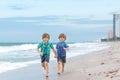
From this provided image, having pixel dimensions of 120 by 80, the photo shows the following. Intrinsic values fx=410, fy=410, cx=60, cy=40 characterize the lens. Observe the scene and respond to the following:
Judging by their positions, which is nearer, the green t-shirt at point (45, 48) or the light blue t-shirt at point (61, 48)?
the green t-shirt at point (45, 48)

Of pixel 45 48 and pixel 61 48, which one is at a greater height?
pixel 45 48

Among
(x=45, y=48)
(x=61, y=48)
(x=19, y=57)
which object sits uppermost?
(x=45, y=48)

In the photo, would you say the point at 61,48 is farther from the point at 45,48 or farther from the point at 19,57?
the point at 19,57

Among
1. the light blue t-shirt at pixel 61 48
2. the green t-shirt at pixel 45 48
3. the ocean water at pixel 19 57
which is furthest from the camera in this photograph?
the ocean water at pixel 19 57

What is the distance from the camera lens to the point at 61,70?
1294 centimetres

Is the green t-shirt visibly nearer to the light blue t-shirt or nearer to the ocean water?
the light blue t-shirt

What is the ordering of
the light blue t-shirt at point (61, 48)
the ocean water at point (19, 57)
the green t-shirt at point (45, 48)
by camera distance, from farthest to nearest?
the ocean water at point (19, 57)
the light blue t-shirt at point (61, 48)
the green t-shirt at point (45, 48)

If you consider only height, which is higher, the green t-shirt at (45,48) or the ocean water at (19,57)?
the green t-shirt at (45,48)

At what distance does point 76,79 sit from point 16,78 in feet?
6.53

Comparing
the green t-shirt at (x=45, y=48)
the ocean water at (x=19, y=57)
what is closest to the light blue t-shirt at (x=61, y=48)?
the green t-shirt at (x=45, y=48)

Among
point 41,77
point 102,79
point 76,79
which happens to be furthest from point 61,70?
point 102,79

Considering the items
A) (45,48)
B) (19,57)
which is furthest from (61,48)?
(19,57)

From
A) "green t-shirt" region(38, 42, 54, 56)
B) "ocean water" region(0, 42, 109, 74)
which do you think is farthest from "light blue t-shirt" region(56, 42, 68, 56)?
"ocean water" region(0, 42, 109, 74)

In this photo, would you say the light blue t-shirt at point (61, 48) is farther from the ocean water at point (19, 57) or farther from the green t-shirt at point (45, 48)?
the ocean water at point (19, 57)
